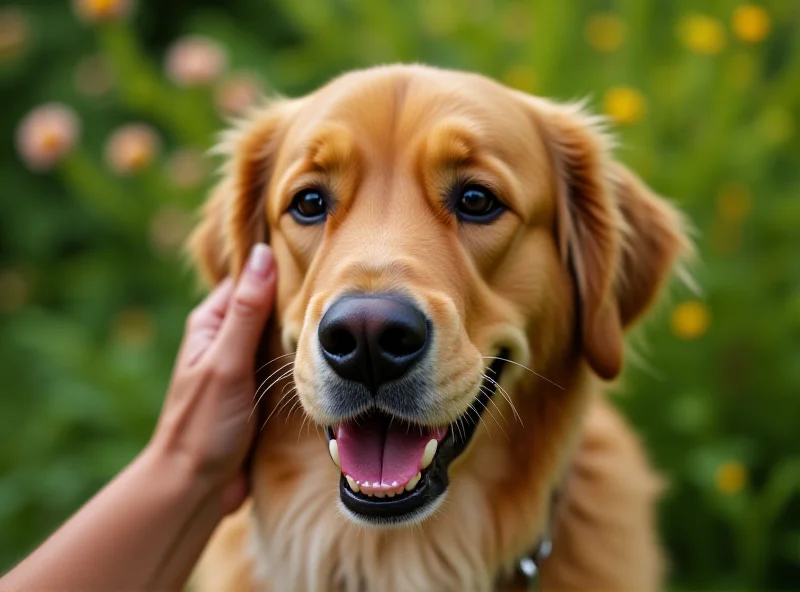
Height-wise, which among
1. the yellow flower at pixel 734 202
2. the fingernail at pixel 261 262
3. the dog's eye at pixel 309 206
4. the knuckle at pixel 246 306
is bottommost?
the yellow flower at pixel 734 202

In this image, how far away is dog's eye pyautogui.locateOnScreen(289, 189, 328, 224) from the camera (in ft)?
8.80

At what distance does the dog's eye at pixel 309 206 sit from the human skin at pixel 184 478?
0.17 metres

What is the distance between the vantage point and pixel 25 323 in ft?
18.2

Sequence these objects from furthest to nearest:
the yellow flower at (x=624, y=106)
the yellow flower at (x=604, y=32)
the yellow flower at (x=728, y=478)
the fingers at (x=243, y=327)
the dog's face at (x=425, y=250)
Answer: the yellow flower at (x=604, y=32) < the yellow flower at (x=624, y=106) < the yellow flower at (x=728, y=478) < the fingers at (x=243, y=327) < the dog's face at (x=425, y=250)

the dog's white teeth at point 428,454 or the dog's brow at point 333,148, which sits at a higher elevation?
the dog's brow at point 333,148

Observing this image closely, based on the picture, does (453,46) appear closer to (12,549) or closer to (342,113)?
(342,113)

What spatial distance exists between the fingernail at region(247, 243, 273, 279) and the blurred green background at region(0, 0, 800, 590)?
65.7 inches

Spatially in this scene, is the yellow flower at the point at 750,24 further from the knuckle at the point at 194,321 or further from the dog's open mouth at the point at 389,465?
the knuckle at the point at 194,321

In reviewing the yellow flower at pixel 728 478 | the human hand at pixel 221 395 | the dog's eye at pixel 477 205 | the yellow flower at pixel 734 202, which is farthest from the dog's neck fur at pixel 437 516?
the yellow flower at pixel 734 202

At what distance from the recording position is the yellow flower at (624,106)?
3895mm

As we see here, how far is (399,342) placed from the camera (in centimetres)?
221

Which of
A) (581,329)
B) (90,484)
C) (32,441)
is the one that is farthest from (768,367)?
(32,441)

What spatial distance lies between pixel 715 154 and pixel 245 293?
2343mm

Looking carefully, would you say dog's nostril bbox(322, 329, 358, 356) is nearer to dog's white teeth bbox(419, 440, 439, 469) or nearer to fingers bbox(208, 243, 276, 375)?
dog's white teeth bbox(419, 440, 439, 469)
